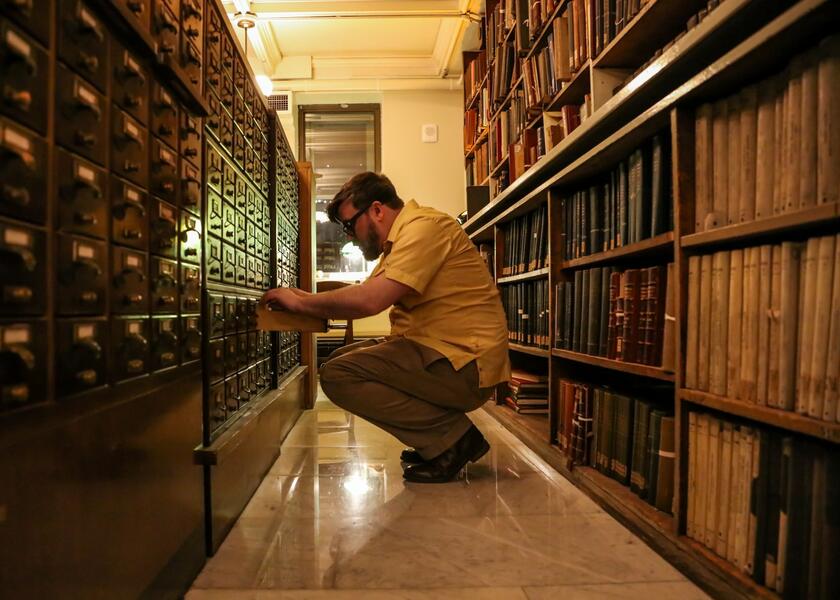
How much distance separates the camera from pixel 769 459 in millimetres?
1073

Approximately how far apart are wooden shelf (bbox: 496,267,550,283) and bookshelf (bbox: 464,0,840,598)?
21 centimetres

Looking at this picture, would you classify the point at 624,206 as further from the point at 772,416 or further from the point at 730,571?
the point at 730,571

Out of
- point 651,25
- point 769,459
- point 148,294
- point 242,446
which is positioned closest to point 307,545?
point 242,446

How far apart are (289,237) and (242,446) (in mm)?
1491

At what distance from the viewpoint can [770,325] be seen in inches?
41.9

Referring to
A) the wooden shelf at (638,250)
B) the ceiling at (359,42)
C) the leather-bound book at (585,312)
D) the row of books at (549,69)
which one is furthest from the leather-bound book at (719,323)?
the ceiling at (359,42)

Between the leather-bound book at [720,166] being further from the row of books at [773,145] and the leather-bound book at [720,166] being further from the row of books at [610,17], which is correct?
the row of books at [610,17]

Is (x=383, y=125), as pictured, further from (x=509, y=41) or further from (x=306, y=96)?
(x=509, y=41)

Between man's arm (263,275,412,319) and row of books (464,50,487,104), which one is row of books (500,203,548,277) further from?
row of books (464,50,487,104)

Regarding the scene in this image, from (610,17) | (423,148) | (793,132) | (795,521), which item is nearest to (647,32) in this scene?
(610,17)

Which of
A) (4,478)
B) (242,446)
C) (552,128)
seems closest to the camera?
(4,478)

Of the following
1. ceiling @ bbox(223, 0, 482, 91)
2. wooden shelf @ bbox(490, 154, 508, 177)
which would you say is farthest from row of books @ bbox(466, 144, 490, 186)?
ceiling @ bbox(223, 0, 482, 91)

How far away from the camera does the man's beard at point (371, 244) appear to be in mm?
2220

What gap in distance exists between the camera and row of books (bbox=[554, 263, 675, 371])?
151 centimetres
